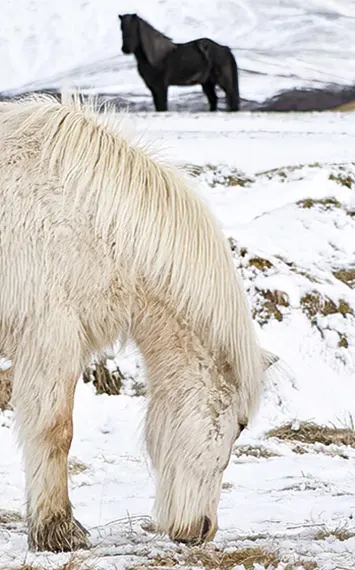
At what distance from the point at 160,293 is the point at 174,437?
0.62 meters

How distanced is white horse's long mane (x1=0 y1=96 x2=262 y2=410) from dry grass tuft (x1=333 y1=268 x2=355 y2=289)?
4.48 metres

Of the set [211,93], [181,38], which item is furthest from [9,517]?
[181,38]

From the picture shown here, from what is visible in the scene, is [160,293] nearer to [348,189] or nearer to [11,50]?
[348,189]

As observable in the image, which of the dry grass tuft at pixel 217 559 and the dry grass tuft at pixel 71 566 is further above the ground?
the dry grass tuft at pixel 71 566

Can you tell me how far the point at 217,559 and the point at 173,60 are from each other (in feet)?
50.3

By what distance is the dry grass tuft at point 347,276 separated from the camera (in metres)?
8.90

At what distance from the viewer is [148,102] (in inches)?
734

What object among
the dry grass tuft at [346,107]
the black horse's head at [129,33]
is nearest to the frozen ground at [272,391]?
the dry grass tuft at [346,107]

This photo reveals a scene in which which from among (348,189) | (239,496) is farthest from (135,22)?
(239,496)

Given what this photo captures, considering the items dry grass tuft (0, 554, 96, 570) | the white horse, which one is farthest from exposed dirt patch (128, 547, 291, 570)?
the white horse

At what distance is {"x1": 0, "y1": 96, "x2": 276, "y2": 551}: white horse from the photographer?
4.24m

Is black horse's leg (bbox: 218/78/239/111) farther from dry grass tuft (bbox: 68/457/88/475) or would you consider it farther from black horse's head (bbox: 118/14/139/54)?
dry grass tuft (bbox: 68/457/88/475)

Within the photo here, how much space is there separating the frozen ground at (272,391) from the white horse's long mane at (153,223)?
43 centimetres

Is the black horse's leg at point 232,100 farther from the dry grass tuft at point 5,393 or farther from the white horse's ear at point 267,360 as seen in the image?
the white horse's ear at point 267,360
